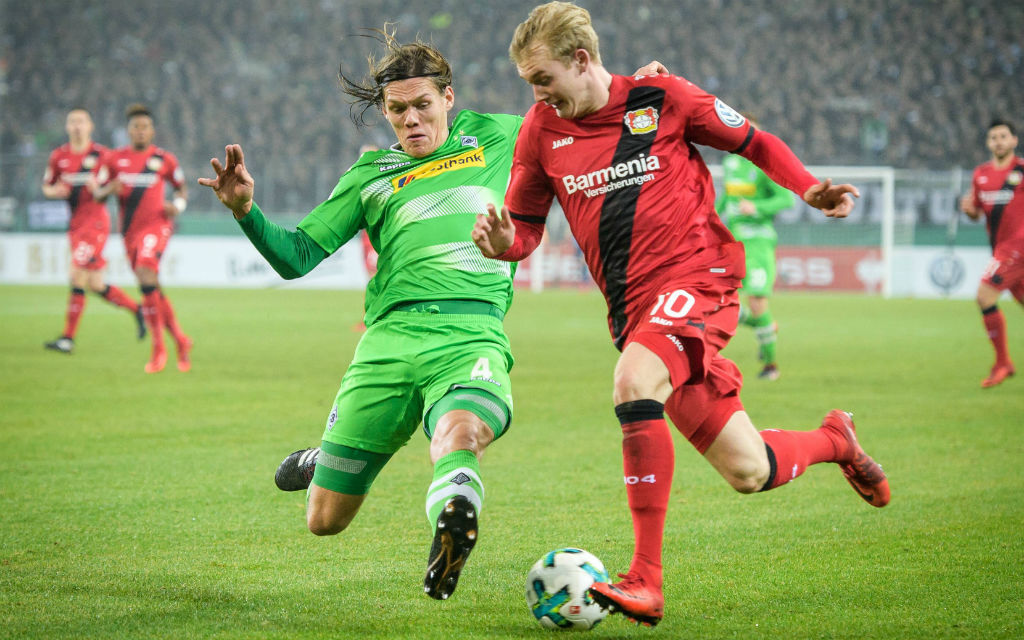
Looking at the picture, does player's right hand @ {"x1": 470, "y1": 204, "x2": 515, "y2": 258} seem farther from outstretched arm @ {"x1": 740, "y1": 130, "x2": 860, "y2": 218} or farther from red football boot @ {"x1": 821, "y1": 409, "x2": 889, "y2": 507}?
red football boot @ {"x1": 821, "y1": 409, "x2": 889, "y2": 507}

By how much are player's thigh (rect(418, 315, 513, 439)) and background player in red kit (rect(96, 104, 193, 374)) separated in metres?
7.76

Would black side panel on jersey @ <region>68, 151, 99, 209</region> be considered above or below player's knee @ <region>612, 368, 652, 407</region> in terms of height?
below

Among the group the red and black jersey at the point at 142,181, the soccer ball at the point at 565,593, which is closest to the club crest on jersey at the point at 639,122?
the soccer ball at the point at 565,593

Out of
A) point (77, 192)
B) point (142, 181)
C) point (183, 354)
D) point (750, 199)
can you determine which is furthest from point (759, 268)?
point (77, 192)

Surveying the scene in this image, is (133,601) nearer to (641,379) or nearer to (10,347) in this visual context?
(641,379)

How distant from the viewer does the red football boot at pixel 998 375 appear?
10.2 meters

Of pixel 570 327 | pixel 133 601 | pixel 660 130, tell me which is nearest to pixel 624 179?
pixel 660 130

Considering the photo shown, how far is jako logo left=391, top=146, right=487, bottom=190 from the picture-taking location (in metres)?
4.41

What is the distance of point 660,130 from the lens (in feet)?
13.3

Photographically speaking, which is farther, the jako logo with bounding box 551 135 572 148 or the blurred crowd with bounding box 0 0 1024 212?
the blurred crowd with bounding box 0 0 1024 212

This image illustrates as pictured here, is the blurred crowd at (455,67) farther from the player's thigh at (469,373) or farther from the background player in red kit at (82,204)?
the player's thigh at (469,373)

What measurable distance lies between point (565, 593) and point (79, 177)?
1192 centimetres

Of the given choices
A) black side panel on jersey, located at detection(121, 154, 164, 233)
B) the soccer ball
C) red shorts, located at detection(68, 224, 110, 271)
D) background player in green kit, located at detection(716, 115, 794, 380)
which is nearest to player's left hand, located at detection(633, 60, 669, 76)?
the soccer ball

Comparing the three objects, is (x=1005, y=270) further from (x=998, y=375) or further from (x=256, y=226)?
(x=256, y=226)
